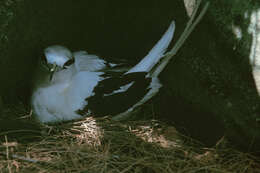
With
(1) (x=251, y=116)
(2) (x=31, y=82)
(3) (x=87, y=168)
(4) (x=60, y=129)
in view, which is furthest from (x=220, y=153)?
(2) (x=31, y=82)

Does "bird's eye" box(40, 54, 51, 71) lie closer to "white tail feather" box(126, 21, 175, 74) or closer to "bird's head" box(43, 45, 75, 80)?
"bird's head" box(43, 45, 75, 80)

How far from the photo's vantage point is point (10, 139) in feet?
7.64

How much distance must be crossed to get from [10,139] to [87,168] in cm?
64

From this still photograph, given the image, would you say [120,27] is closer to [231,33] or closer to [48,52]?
[48,52]

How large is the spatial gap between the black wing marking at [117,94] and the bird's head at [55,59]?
406 millimetres

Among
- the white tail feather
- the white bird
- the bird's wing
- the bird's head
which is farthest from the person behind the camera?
the bird's wing

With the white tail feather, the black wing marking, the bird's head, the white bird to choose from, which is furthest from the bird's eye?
the white tail feather

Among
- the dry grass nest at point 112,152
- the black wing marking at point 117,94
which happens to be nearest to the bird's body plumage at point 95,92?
the black wing marking at point 117,94

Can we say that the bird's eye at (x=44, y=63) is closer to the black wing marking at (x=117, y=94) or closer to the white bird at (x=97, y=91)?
the white bird at (x=97, y=91)

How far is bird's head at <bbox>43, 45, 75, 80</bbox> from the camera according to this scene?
8.28 ft

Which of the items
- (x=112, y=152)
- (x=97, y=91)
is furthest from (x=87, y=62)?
(x=112, y=152)

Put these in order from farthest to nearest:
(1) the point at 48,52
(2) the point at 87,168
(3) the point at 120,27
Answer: (3) the point at 120,27, (1) the point at 48,52, (2) the point at 87,168

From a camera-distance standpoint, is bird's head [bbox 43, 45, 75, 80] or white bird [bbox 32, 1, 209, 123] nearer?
bird's head [bbox 43, 45, 75, 80]

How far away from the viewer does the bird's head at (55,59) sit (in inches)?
99.3
